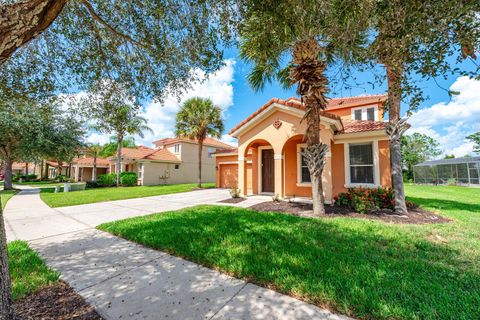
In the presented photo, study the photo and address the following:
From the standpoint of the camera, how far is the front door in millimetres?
12414

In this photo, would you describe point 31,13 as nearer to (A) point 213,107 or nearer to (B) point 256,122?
(B) point 256,122

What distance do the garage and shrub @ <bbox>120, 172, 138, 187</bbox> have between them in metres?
10.7

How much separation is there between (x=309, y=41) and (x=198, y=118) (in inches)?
530

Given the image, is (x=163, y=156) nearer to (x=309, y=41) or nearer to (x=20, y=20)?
(x=309, y=41)

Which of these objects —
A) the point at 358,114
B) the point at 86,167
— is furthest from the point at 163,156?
the point at 358,114

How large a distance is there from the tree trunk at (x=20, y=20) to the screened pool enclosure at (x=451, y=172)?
1331 inches

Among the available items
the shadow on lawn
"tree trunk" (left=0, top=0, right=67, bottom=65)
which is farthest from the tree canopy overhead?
the shadow on lawn

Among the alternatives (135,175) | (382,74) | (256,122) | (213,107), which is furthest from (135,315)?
(135,175)

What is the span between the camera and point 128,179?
21.9 m

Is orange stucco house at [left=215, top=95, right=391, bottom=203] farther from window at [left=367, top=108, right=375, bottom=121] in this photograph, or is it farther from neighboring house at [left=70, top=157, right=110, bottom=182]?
neighboring house at [left=70, top=157, right=110, bottom=182]

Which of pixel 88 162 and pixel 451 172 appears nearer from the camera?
pixel 451 172

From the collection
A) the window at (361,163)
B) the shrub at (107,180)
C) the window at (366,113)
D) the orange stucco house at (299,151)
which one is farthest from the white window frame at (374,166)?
the shrub at (107,180)

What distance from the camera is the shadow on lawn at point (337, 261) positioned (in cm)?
240

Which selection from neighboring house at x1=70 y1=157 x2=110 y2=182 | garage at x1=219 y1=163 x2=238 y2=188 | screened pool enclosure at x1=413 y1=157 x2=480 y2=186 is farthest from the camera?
neighboring house at x1=70 y1=157 x2=110 y2=182
